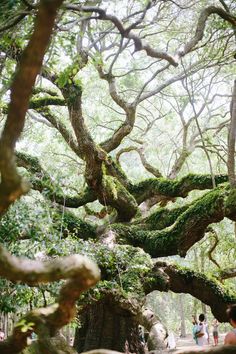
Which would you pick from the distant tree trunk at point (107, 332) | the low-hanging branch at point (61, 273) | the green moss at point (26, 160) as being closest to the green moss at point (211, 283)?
the distant tree trunk at point (107, 332)

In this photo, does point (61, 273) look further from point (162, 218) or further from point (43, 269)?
point (162, 218)

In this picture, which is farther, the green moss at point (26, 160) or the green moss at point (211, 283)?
the green moss at point (26, 160)

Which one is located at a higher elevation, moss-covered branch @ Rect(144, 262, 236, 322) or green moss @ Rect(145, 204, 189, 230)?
green moss @ Rect(145, 204, 189, 230)

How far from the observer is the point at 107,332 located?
31.7 feet

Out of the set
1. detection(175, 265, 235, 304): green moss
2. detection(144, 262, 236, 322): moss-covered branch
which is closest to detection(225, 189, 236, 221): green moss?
detection(144, 262, 236, 322): moss-covered branch

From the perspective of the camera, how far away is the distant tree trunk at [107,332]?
9484 millimetres

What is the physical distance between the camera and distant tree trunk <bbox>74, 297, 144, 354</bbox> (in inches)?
373

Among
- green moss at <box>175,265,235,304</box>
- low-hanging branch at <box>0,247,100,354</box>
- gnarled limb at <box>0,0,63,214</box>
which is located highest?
gnarled limb at <box>0,0,63,214</box>

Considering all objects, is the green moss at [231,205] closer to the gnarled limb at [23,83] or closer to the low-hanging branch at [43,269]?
the low-hanging branch at [43,269]

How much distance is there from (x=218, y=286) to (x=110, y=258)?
12.4ft

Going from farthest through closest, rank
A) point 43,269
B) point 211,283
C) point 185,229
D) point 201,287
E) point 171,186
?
1. point 171,186
2. point 201,287
3. point 211,283
4. point 185,229
5. point 43,269

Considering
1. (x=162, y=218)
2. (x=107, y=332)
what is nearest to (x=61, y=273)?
(x=107, y=332)

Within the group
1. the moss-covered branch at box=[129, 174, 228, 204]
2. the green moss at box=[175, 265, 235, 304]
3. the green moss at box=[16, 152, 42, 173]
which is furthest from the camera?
the green moss at box=[16, 152, 42, 173]

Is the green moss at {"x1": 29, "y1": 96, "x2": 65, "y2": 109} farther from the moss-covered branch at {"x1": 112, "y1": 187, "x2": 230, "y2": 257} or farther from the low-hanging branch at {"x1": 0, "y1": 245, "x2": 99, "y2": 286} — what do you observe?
the low-hanging branch at {"x1": 0, "y1": 245, "x2": 99, "y2": 286}
